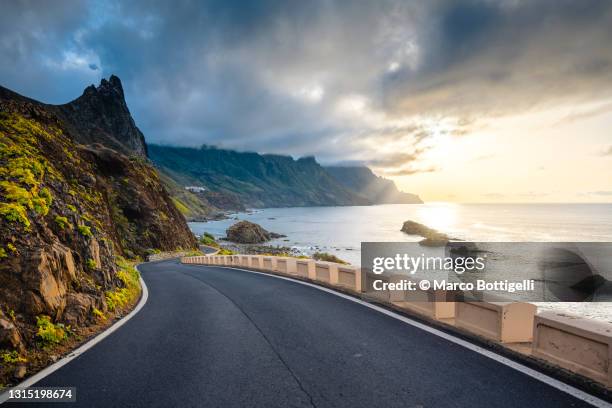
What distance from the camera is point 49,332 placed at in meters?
5.62

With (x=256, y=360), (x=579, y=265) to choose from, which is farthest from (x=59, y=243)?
(x=579, y=265)

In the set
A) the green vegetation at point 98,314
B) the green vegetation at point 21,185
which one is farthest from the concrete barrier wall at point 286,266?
the green vegetation at point 21,185

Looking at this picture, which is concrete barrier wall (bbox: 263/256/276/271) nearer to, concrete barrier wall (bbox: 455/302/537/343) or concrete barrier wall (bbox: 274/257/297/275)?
concrete barrier wall (bbox: 274/257/297/275)

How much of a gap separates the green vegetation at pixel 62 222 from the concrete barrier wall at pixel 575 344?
10.2 m

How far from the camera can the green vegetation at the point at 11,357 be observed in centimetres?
469

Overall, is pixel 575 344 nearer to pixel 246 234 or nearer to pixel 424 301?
pixel 424 301

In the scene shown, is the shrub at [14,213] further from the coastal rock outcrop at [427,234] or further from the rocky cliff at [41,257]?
the coastal rock outcrop at [427,234]

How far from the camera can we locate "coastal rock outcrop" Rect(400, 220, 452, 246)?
226ft

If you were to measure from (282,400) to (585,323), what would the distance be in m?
3.68

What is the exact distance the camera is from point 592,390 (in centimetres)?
356

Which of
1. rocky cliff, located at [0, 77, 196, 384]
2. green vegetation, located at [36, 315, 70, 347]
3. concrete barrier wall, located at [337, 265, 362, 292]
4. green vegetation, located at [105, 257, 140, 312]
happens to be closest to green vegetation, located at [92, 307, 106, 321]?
rocky cliff, located at [0, 77, 196, 384]

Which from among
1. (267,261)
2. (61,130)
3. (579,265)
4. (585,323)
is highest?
(61,130)

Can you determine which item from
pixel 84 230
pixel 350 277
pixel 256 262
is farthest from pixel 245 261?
pixel 84 230

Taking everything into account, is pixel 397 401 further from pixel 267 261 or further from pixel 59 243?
pixel 267 261
